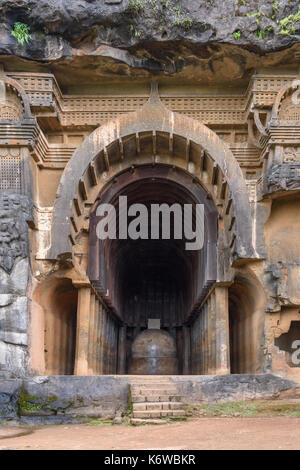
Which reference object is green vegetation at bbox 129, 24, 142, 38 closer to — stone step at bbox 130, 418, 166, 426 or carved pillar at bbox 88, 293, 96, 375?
carved pillar at bbox 88, 293, 96, 375

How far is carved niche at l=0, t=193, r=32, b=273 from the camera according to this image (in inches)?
472

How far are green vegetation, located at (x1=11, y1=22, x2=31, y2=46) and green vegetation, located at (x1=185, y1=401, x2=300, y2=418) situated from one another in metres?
9.19

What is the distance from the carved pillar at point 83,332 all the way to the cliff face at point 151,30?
5797 millimetres

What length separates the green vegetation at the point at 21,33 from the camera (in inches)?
502

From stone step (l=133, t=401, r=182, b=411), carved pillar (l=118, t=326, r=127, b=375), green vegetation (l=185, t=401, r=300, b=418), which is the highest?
carved pillar (l=118, t=326, r=127, b=375)

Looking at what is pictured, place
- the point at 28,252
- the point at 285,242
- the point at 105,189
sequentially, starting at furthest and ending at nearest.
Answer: the point at 105,189 → the point at 285,242 → the point at 28,252

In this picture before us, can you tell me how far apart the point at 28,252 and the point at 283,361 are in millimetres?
6467

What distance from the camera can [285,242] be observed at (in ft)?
43.2

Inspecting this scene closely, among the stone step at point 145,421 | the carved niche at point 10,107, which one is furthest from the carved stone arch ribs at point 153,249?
the stone step at point 145,421

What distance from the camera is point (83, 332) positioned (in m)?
13.1

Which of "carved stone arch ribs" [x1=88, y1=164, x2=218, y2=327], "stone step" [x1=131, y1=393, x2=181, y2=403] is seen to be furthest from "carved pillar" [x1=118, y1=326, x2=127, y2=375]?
"stone step" [x1=131, y1=393, x2=181, y2=403]

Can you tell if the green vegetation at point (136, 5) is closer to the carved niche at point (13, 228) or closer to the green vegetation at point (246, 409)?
the carved niche at point (13, 228)

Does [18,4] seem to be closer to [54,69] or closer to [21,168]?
[54,69]

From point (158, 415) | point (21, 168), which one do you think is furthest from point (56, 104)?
point (158, 415)
